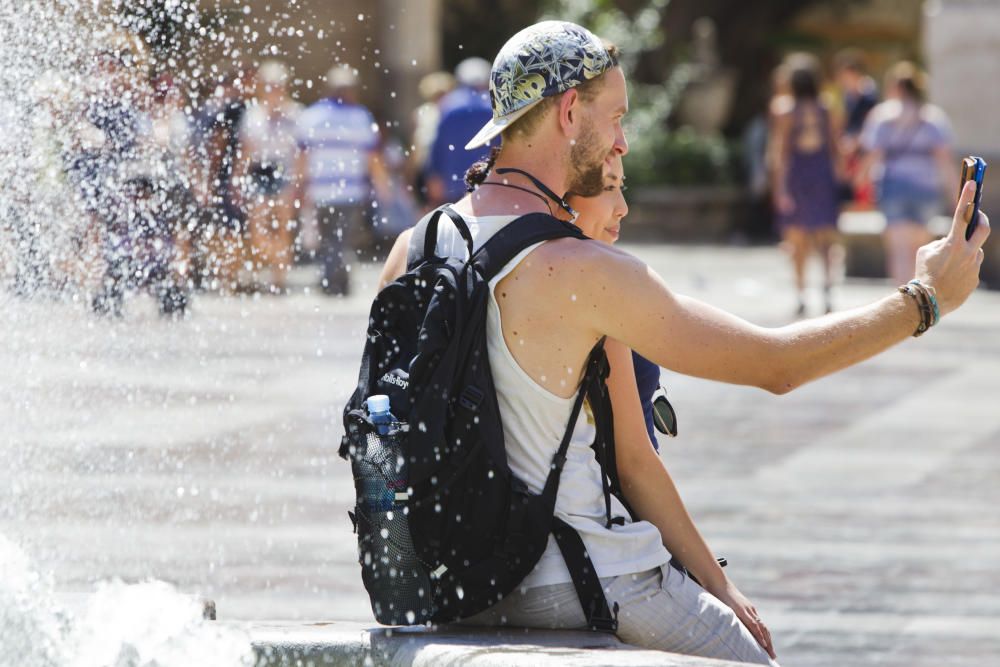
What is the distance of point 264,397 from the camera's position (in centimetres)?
1012

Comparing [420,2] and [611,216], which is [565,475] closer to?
[611,216]

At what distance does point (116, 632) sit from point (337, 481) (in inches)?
170

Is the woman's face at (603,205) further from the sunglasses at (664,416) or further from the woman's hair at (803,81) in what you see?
the woman's hair at (803,81)

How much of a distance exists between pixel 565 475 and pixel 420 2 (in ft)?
72.8

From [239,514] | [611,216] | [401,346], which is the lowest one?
[239,514]

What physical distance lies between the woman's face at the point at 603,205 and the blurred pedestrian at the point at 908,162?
1127cm

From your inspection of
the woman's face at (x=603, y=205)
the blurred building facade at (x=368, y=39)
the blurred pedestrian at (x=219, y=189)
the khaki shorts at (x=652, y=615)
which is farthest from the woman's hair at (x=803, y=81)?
the khaki shorts at (x=652, y=615)

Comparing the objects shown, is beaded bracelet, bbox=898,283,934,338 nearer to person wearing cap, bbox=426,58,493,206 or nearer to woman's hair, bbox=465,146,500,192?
woman's hair, bbox=465,146,500,192

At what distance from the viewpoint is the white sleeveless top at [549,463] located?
10.7 feet

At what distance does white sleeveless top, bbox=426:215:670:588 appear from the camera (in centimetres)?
326

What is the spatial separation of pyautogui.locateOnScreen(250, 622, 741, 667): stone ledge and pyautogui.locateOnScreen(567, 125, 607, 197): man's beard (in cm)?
88

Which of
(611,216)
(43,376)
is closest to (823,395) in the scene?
(43,376)

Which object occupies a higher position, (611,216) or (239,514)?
(611,216)

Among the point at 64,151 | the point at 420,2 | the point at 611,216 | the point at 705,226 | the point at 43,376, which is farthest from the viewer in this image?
the point at 420,2
